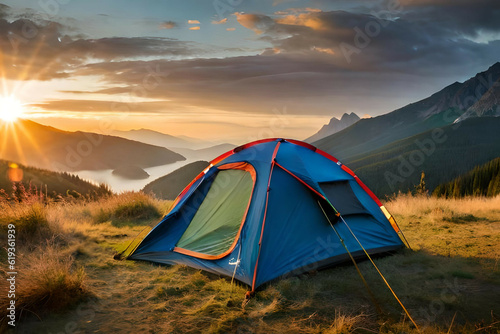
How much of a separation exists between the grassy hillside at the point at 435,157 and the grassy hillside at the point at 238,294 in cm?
10075

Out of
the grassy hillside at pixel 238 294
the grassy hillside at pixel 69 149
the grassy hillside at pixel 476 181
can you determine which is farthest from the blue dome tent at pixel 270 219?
the grassy hillside at pixel 69 149

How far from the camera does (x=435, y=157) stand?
139 m

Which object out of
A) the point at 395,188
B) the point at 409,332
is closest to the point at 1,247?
the point at 409,332

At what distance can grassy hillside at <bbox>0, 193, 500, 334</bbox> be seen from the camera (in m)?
4.27

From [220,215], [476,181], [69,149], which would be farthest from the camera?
[69,149]

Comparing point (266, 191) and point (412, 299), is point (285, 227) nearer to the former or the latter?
point (266, 191)

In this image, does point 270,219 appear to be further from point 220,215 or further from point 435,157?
point 435,157

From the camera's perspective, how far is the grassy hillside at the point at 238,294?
427cm

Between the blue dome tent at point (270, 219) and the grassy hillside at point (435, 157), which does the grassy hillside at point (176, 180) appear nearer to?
the blue dome tent at point (270, 219)

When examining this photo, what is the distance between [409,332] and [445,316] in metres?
0.78

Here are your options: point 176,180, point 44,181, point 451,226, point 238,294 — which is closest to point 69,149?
point 176,180

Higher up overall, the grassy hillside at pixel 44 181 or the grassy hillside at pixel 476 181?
the grassy hillside at pixel 44 181

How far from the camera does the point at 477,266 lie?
6156 mm

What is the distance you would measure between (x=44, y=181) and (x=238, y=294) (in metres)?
24.4
